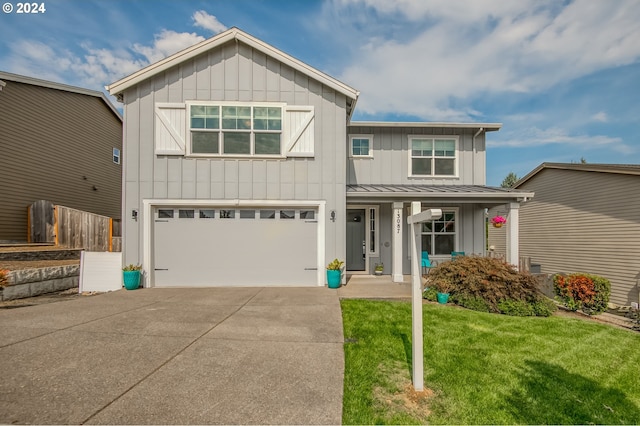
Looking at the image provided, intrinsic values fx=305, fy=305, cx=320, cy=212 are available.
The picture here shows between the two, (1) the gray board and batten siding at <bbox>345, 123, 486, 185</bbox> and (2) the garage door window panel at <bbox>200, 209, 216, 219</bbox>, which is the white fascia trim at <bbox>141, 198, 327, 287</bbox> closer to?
(2) the garage door window panel at <bbox>200, 209, 216, 219</bbox>

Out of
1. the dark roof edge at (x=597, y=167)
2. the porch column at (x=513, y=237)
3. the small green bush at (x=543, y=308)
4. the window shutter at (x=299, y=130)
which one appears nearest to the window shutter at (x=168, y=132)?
the window shutter at (x=299, y=130)

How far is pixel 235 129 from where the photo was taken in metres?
8.97

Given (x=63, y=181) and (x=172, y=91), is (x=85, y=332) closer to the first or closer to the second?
(x=172, y=91)

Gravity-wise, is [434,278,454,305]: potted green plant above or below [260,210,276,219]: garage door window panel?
below

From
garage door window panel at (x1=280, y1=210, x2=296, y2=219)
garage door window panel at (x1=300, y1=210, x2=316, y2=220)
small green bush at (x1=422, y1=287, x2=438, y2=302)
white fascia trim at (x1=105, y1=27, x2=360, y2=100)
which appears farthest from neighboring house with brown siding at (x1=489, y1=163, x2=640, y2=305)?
garage door window panel at (x1=280, y1=210, x2=296, y2=219)

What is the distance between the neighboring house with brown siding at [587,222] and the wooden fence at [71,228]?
56.6 ft

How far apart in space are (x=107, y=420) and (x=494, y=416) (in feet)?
11.5

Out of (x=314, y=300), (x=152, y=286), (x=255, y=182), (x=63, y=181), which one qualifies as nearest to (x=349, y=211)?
(x=255, y=182)

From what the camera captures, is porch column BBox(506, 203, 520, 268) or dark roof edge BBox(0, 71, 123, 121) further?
dark roof edge BBox(0, 71, 123, 121)

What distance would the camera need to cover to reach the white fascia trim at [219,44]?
28.4 feet

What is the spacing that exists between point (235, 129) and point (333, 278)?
204 inches

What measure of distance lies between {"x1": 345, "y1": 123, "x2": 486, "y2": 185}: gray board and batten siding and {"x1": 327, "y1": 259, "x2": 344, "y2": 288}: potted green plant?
13.2 ft

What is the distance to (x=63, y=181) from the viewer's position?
13.6m

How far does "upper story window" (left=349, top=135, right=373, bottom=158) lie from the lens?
457 inches
